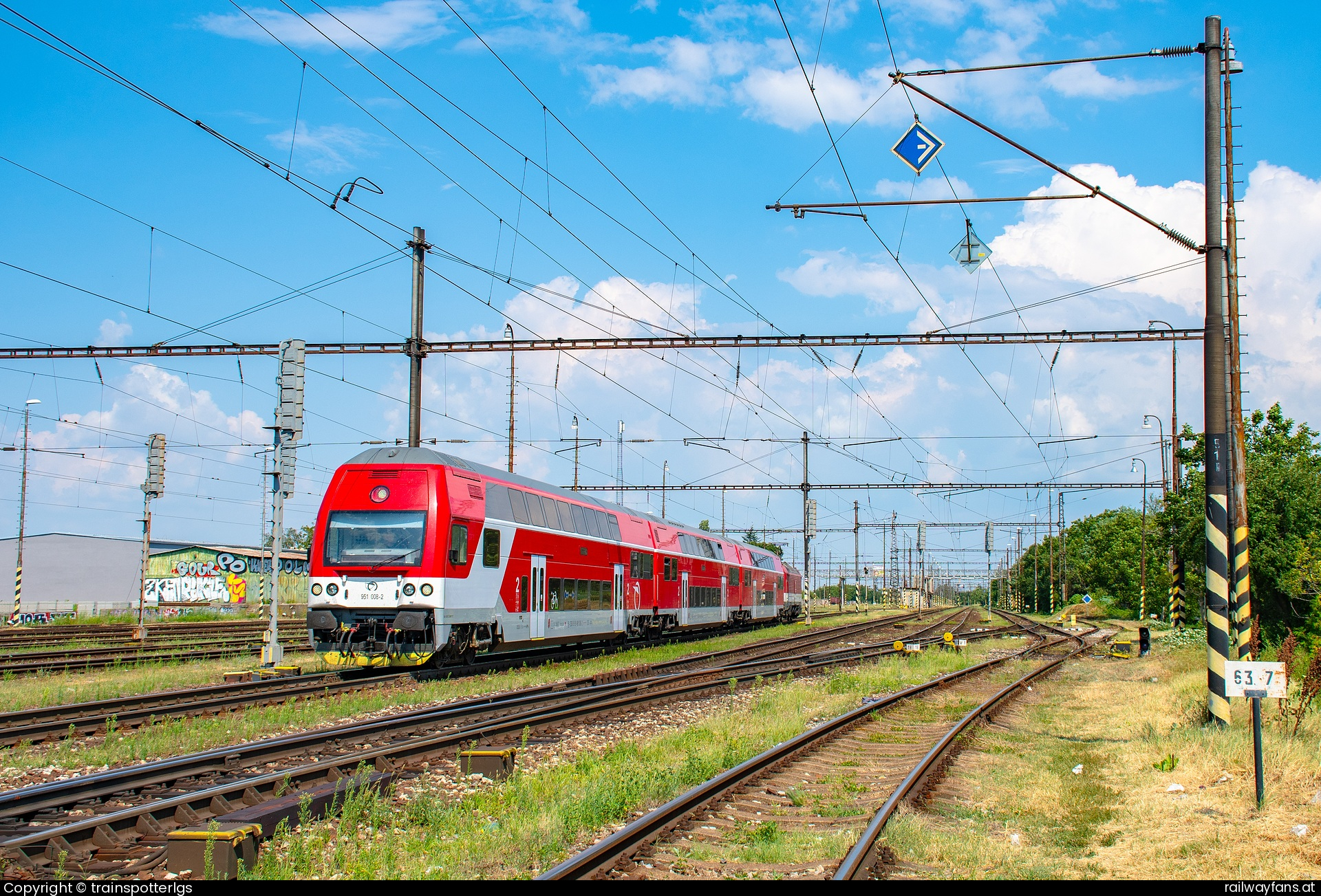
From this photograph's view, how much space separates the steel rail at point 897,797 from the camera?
7105 millimetres

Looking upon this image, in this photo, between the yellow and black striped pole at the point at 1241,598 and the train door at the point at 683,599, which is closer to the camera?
the yellow and black striped pole at the point at 1241,598

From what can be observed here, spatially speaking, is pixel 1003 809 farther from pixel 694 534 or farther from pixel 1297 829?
pixel 694 534

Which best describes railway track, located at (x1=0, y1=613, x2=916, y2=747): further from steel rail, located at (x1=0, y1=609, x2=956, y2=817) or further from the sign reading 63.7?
the sign reading 63.7

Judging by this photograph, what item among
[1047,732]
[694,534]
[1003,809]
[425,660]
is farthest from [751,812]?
[694,534]

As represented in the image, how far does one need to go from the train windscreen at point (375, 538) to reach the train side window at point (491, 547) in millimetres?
1742

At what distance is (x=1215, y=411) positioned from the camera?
1339 centimetres

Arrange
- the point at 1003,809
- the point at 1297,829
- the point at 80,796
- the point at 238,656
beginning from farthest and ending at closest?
the point at 238,656
the point at 1003,809
the point at 80,796
the point at 1297,829

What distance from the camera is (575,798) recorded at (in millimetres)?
9141

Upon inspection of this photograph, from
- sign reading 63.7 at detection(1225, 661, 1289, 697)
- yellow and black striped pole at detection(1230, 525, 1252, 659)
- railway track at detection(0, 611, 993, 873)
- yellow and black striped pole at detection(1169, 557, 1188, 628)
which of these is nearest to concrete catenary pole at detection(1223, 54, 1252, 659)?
yellow and black striped pole at detection(1230, 525, 1252, 659)

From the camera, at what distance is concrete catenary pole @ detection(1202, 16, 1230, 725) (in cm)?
1327

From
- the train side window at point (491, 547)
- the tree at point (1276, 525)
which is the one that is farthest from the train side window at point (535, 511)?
the tree at point (1276, 525)

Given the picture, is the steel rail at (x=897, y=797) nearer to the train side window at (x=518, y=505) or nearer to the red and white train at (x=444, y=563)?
the red and white train at (x=444, y=563)

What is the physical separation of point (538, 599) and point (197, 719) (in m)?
9.40

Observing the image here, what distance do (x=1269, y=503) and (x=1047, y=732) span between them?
22.4 meters
